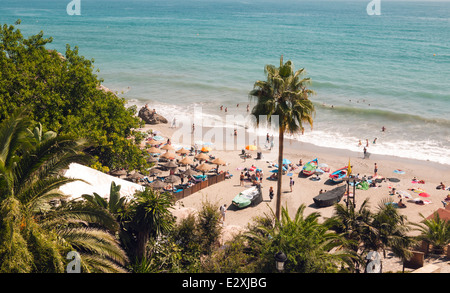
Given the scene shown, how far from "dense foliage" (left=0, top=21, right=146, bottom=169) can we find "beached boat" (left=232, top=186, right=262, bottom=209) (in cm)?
619

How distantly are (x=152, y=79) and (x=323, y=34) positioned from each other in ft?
242

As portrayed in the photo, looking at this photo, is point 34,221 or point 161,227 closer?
point 34,221

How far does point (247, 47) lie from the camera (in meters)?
103

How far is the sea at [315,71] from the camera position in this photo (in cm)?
4653

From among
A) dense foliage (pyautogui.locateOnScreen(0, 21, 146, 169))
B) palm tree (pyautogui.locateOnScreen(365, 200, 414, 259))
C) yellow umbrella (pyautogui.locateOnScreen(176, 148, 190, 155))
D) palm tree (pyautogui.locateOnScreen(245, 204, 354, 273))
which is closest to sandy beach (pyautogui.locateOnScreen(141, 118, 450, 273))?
yellow umbrella (pyautogui.locateOnScreen(176, 148, 190, 155))

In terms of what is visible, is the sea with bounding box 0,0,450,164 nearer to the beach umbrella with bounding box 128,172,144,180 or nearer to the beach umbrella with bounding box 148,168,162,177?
the beach umbrella with bounding box 148,168,162,177

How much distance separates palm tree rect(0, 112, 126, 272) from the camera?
766 centimetres

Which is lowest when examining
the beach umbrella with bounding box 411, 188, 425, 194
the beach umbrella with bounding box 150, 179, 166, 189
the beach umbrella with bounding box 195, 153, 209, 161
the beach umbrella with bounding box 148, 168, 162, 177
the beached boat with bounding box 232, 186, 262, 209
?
the beach umbrella with bounding box 411, 188, 425, 194

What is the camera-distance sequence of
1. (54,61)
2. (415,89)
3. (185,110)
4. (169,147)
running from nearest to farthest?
(54,61)
(169,147)
(185,110)
(415,89)

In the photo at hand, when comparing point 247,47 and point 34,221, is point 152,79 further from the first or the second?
point 34,221

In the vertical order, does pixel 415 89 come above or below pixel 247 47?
below

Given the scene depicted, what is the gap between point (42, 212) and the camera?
8992 mm

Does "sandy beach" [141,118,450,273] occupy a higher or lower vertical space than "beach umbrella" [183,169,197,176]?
lower
